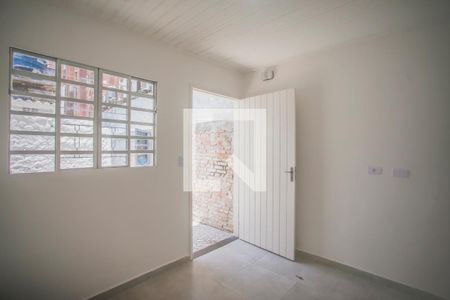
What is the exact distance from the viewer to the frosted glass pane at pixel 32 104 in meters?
1.54

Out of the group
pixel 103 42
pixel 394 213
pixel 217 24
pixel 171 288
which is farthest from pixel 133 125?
pixel 394 213

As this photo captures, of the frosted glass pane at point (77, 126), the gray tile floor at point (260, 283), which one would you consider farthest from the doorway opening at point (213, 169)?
the frosted glass pane at point (77, 126)

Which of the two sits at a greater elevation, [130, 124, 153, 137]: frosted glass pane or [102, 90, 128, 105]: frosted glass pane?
[102, 90, 128, 105]: frosted glass pane

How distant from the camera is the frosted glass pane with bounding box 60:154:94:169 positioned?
1747 millimetres

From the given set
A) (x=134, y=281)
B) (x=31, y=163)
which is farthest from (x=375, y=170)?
(x=31, y=163)

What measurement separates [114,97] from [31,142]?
72 cm

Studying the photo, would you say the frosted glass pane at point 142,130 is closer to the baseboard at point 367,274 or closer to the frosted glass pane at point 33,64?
the frosted glass pane at point 33,64

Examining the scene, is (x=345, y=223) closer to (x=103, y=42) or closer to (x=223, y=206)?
(x=223, y=206)

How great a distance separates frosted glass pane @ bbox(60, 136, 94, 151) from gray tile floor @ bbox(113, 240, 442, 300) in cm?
135

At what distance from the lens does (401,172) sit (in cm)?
205

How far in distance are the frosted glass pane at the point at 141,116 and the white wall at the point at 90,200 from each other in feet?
0.33

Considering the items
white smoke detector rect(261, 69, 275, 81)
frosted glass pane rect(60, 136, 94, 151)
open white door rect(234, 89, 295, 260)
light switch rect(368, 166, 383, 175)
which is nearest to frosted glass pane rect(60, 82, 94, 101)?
frosted glass pane rect(60, 136, 94, 151)

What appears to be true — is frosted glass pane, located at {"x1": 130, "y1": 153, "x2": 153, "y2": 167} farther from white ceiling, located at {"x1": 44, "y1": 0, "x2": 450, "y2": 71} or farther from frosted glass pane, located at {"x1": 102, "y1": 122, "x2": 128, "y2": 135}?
white ceiling, located at {"x1": 44, "y1": 0, "x2": 450, "y2": 71}

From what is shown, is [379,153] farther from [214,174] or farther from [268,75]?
[214,174]
